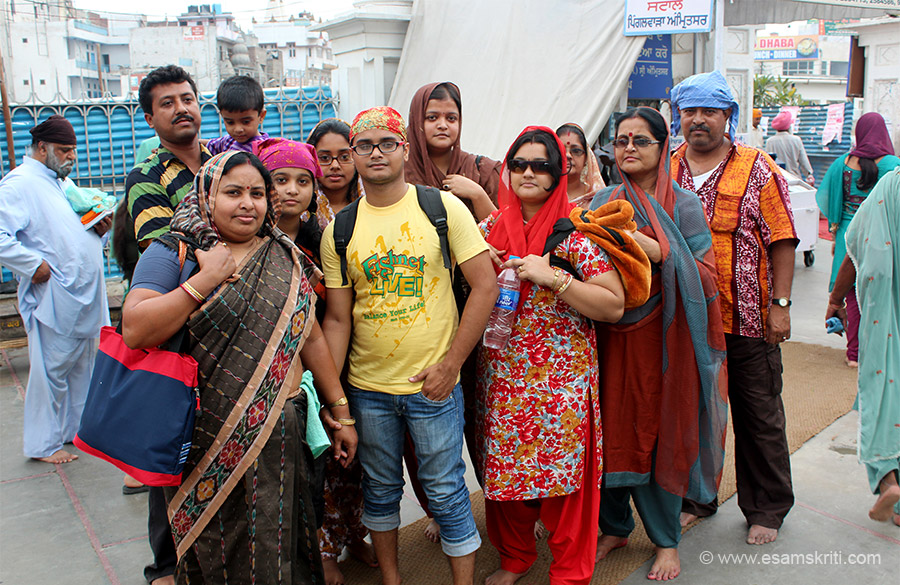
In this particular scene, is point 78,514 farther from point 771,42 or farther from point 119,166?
point 771,42

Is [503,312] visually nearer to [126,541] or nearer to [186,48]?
[126,541]

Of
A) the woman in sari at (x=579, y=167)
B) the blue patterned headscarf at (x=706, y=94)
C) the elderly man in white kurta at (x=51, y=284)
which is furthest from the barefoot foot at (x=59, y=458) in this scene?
the blue patterned headscarf at (x=706, y=94)

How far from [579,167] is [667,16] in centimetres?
374

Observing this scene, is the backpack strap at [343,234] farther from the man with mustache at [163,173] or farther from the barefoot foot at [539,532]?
the barefoot foot at [539,532]

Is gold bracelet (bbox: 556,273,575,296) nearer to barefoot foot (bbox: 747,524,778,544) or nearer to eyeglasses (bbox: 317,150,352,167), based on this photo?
eyeglasses (bbox: 317,150,352,167)

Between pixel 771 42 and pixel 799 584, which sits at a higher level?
pixel 771 42

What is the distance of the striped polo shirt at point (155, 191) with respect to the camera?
2658mm

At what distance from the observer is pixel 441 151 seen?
326 centimetres

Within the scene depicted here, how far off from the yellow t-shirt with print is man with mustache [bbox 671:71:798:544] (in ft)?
4.01

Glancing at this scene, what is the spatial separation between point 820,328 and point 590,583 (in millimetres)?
4706

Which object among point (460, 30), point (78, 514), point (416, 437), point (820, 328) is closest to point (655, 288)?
point (416, 437)

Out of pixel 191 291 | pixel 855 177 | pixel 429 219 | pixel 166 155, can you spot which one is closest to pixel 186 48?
pixel 855 177

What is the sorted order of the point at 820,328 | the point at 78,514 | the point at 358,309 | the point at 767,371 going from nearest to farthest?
the point at 358,309, the point at 767,371, the point at 78,514, the point at 820,328

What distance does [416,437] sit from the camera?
8.39 ft
